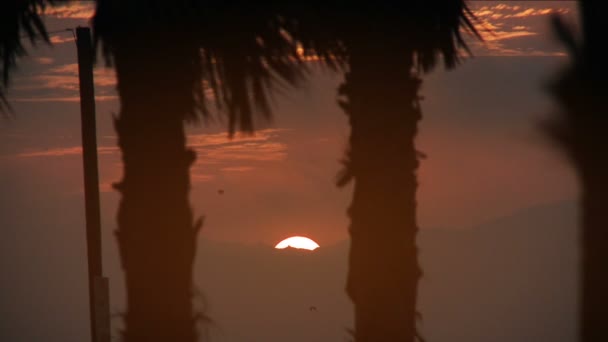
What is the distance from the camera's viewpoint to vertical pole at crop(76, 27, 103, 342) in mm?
9211

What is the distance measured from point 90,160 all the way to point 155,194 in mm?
1346

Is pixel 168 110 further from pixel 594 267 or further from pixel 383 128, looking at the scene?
pixel 594 267

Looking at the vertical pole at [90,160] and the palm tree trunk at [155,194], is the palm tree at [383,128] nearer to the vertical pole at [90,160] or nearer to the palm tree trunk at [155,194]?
the palm tree trunk at [155,194]

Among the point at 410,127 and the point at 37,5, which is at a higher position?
the point at 37,5

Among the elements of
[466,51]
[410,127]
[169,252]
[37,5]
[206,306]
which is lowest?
[206,306]

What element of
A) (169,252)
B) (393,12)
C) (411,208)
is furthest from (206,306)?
(393,12)

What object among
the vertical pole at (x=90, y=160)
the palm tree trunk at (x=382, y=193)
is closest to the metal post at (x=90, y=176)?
the vertical pole at (x=90, y=160)

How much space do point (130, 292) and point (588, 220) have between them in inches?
166

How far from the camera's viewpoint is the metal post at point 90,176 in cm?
906

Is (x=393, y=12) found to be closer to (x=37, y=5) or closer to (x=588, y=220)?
(x=588, y=220)

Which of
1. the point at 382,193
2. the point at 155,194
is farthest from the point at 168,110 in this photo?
the point at 382,193

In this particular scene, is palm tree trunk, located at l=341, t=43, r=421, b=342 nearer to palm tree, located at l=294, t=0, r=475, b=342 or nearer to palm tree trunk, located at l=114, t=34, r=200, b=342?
palm tree, located at l=294, t=0, r=475, b=342

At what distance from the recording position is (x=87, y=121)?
30.8 feet

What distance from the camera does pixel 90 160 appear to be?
30.7 feet
